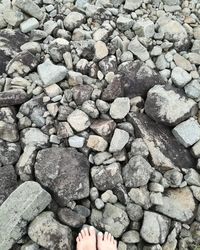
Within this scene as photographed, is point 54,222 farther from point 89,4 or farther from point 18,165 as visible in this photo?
point 89,4

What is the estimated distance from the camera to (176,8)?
387 centimetres

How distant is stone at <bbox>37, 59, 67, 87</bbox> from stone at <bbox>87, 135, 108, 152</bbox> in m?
0.56

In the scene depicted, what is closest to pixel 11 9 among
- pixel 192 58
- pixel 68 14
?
pixel 68 14

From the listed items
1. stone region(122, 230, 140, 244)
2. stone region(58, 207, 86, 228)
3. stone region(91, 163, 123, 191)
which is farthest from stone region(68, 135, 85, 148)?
stone region(122, 230, 140, 244)

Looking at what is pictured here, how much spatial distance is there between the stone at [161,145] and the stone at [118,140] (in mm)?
128

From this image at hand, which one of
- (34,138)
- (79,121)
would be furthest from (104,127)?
(34,138)

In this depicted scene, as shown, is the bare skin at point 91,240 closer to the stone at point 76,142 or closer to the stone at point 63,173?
the stone at point 63,173

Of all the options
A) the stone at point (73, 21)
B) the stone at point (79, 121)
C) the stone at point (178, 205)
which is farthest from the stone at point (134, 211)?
the stone at point (73, 21)

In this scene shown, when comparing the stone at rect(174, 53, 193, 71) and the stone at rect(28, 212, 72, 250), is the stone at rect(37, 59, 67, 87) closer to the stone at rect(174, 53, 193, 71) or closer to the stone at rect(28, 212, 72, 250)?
the stone at rect(174, 53, 193, 71)

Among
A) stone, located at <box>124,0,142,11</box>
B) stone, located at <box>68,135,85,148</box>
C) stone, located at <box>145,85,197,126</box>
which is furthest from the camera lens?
stone, located at <box>124,0,142,11</box>

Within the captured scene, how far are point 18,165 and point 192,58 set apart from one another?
167cm

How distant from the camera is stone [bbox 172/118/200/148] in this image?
3.18m

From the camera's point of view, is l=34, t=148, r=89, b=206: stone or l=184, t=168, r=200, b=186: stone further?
l=184, t=168, r=200, b=186: stone

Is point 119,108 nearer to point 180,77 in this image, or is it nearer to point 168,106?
point 168,106
